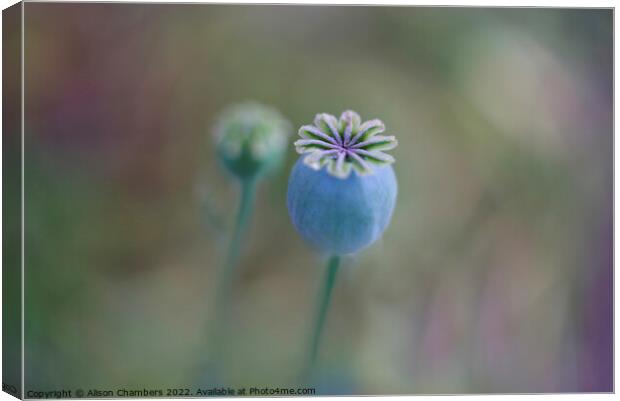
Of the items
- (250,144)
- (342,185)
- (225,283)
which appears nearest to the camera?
(342,185)

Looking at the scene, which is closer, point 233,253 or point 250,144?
point 250,144

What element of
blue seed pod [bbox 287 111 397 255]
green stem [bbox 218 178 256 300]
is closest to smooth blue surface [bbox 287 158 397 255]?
blue seed pod [bbox 287 111 397 255]

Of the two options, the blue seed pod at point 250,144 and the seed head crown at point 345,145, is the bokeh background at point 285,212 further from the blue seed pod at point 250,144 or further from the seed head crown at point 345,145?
the seed head crown at point 345,145

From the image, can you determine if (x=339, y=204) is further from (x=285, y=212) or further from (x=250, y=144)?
(x=285, y=212)

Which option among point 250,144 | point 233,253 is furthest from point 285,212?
point 250,144

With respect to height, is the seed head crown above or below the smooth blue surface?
above

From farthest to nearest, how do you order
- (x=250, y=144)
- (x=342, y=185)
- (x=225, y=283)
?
(x=225, y=283), (x=250, y=144), (x=342, y=185)

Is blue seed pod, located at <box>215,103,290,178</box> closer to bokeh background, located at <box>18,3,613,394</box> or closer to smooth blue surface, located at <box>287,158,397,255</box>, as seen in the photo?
bokeh background, located at <box>18,3,613,394</box>
